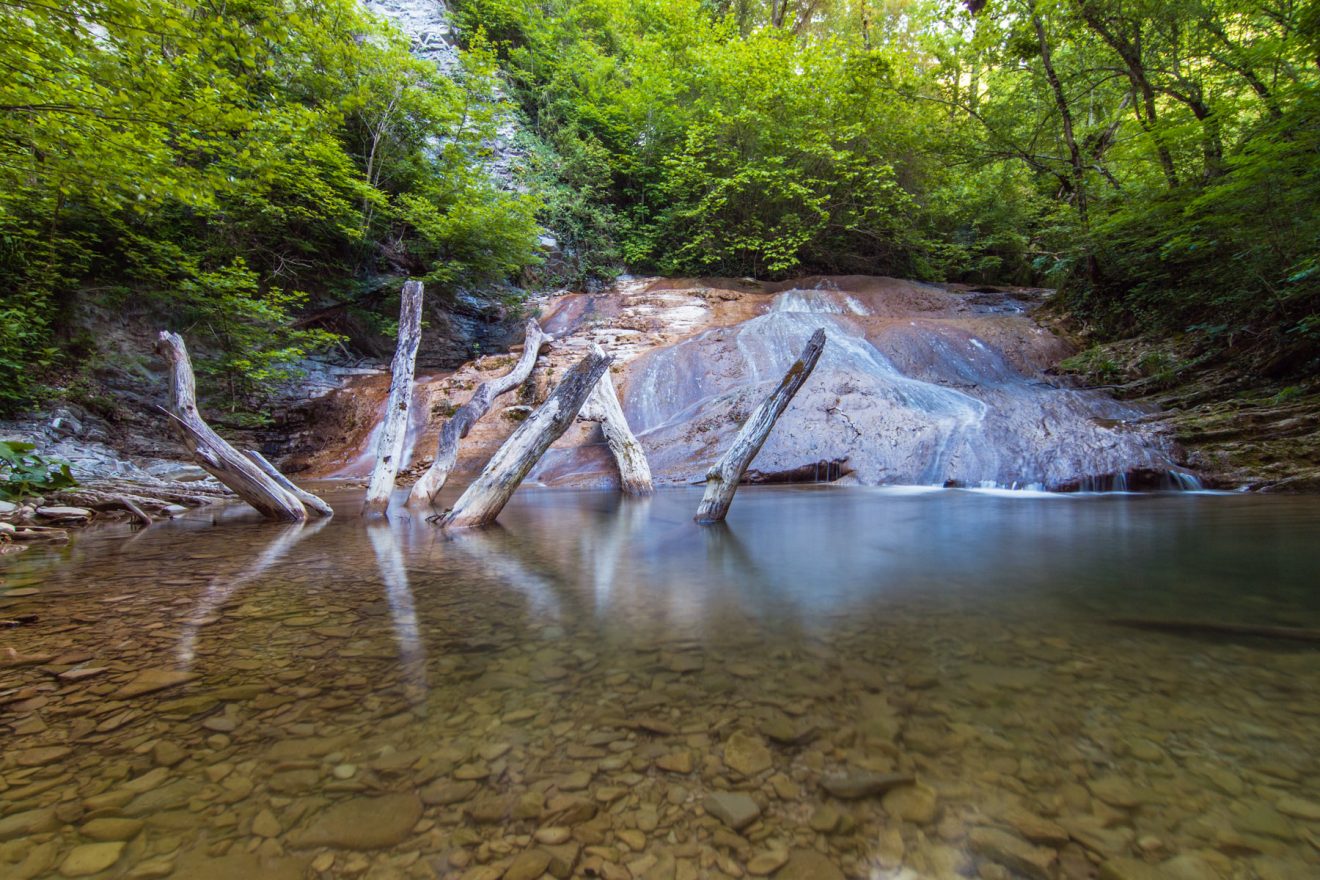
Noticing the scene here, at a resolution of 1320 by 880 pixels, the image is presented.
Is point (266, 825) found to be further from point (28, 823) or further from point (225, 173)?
point (225, 173)

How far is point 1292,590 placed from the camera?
2.46m

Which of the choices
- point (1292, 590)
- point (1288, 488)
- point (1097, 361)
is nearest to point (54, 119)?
point (1292, 590)

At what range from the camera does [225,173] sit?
28.3 ft

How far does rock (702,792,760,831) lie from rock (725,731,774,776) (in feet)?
0.28

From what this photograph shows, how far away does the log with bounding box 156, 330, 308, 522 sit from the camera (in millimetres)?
4742

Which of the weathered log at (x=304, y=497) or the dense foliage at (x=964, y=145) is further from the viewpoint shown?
the dense foliage at (x=964, y=145)

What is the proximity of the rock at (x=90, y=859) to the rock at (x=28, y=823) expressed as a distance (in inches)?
4.6

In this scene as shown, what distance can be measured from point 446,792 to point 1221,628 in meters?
2.75

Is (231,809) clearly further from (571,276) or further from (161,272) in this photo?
(571,276)

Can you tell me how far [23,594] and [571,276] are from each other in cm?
1482

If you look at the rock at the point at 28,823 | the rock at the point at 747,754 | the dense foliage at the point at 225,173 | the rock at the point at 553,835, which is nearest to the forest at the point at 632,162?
the dense foliage at the point at 225,173

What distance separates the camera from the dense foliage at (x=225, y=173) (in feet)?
18.0

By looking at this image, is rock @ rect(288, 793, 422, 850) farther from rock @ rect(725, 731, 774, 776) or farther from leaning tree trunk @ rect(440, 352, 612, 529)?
leaning tree trunk @ rect(440, 352, 612, 529)

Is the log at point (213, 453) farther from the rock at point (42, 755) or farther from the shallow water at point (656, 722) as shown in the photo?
the rock at point (42, 755)
